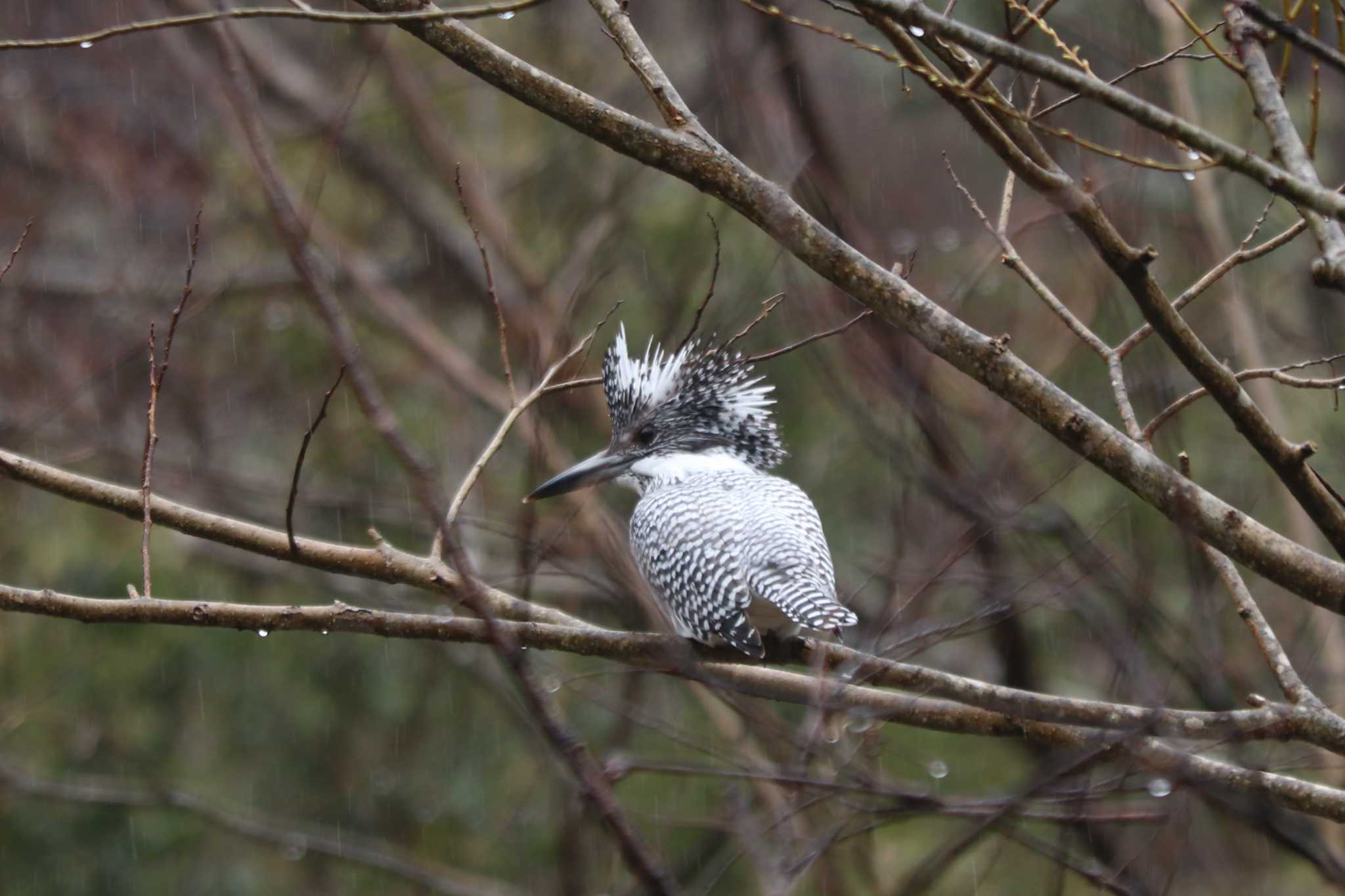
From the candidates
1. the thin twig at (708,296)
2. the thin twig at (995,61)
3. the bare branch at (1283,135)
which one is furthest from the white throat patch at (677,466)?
the bare branch at (1283,135)

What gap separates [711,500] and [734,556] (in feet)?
0.87

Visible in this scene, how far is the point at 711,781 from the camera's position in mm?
4770

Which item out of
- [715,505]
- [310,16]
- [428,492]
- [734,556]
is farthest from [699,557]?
[428,492]

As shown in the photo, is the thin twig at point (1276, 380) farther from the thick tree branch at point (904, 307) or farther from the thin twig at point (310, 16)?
the thin twig at point (310, 16)

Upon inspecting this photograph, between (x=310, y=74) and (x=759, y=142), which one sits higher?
(x=310, y=74)

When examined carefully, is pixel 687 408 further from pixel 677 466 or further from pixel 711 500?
pixel 711 500

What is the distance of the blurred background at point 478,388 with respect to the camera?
4.45 metres

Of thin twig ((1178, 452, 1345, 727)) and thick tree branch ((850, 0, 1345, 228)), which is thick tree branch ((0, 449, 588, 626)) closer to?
thin twig ((1178, 452, 1345, 727))

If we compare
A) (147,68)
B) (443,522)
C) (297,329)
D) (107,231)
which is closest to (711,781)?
(297,329)

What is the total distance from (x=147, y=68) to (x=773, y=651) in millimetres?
6102

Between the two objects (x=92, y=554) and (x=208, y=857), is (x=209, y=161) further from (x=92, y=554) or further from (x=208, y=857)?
(x=208, y=857)

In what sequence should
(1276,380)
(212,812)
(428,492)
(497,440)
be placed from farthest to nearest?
(212,812)
(497,440)
(1276,380)
(428,492)

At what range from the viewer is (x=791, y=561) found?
9.01 ft

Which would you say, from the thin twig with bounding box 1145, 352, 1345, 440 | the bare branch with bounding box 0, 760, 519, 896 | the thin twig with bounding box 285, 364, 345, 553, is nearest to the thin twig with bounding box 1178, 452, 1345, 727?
the thin twig with bounding box 1145, 352, 1345, 440
